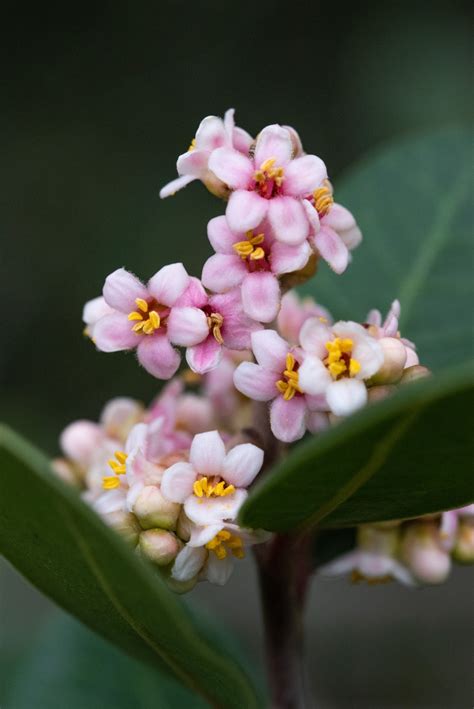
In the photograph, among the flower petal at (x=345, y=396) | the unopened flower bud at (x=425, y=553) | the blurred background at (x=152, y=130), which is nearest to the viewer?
the flower petal at (x=345, y=396)

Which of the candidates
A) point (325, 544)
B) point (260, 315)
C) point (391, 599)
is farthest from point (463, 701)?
point (260, 315)

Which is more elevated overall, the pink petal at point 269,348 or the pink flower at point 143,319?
the pink flower at point 143,319

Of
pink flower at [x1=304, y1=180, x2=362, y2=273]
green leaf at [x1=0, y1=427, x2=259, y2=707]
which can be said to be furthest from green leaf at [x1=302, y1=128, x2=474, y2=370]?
green leaf at [x1=0, y1=427, x2=259, y2=707]

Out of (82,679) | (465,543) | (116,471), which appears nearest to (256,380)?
(116,471)

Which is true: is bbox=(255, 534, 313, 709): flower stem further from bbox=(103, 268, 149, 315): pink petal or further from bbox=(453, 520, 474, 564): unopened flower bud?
bbox=(103, 268, 149, 315): pink petal

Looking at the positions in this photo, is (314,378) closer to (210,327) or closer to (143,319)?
(210,327)

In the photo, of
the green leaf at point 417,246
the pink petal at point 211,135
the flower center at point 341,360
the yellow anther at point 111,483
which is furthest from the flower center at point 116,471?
the green leaf at point 417,246

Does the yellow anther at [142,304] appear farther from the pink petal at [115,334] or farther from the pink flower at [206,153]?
the pink flower at [206,153]
